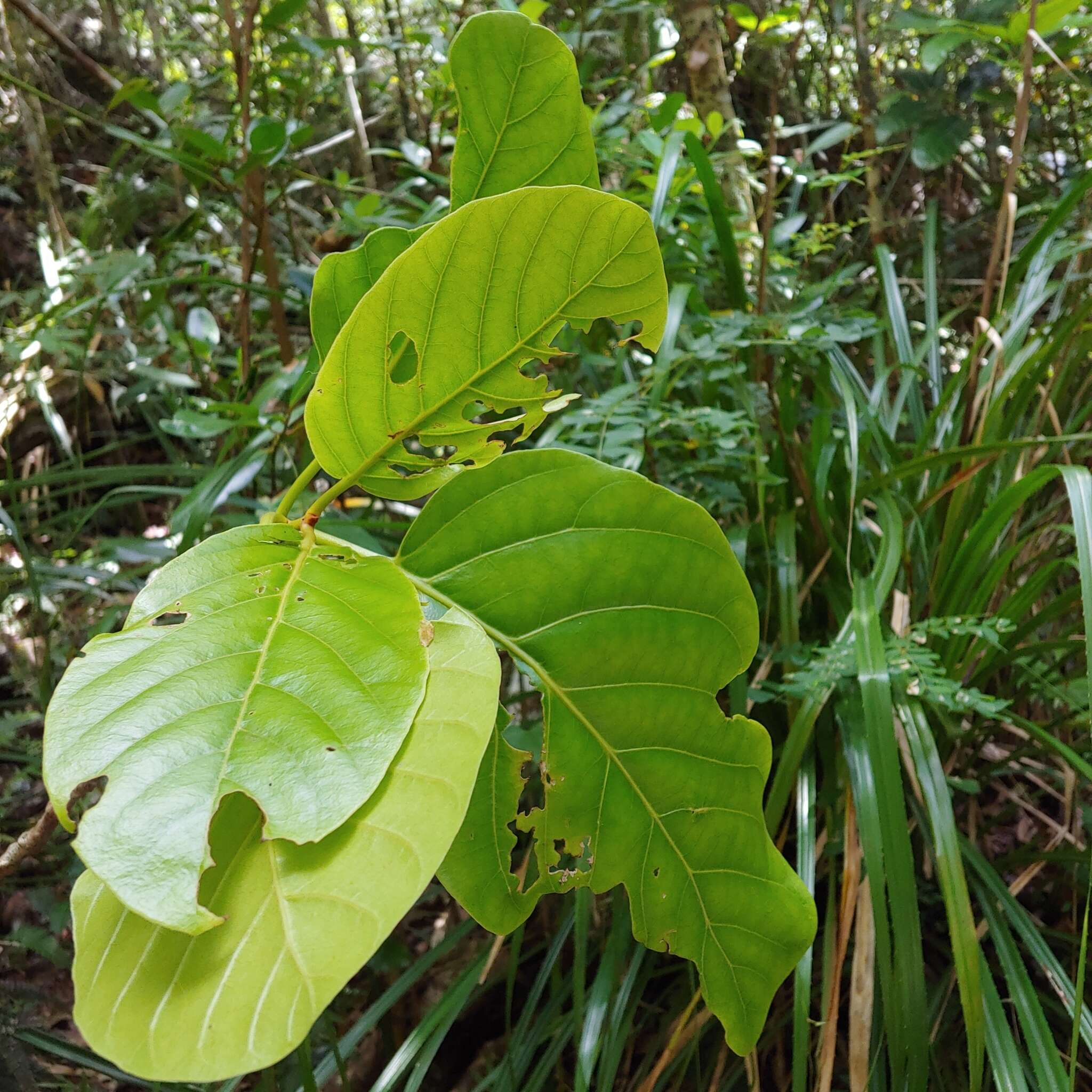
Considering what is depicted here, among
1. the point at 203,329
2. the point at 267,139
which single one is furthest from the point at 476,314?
the point at 203,329

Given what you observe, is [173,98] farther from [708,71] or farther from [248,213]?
[708,71]

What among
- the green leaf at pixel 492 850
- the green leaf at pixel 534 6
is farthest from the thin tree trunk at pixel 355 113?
the green leaf at pixel 492 850

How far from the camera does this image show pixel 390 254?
543 mm

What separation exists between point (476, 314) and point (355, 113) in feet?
8.79

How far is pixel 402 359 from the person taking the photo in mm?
518

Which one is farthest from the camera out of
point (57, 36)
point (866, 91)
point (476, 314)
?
point (866, 91)

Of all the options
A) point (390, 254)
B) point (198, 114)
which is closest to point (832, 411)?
point (390, 254)

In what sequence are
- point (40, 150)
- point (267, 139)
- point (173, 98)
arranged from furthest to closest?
point (40, 150)
point (173, 98)
point (267, 139)

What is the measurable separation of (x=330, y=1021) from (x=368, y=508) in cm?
93

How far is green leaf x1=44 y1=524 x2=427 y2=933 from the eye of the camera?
0.31m

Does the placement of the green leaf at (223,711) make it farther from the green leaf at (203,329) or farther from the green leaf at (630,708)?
the green leaf at (203,329)

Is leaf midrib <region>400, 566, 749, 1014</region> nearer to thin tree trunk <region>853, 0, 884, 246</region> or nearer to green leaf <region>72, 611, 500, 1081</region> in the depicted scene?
green leaf <region>72, 611, 500, 1081</region>

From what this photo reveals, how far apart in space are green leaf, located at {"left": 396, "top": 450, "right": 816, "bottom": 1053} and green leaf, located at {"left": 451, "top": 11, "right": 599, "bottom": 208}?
18cm

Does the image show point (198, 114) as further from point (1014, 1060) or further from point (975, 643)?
point (1014, 1060)
